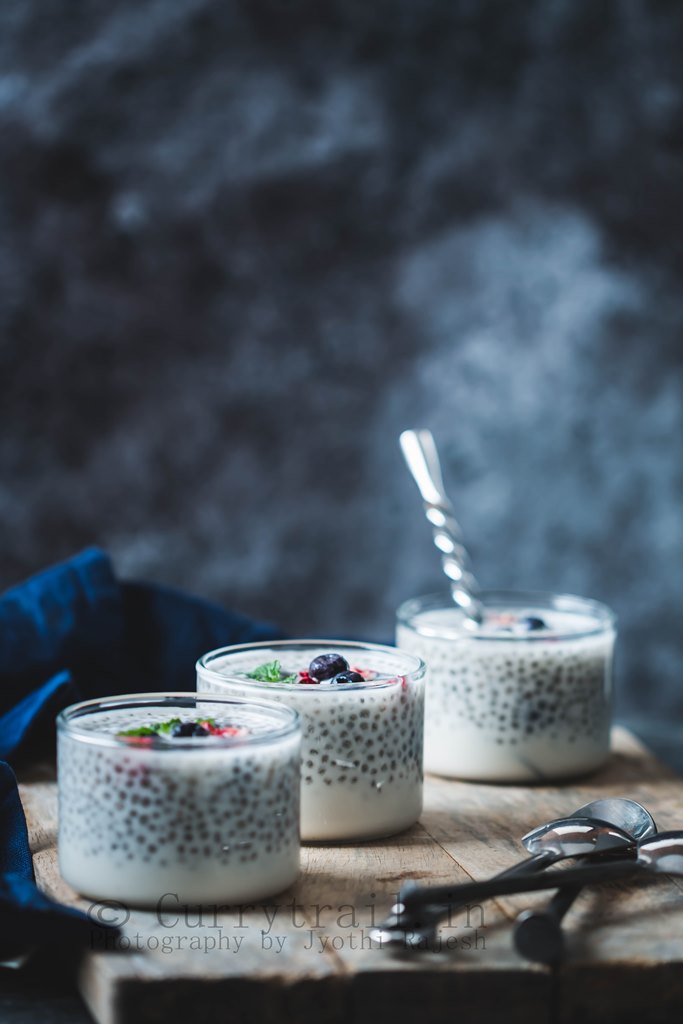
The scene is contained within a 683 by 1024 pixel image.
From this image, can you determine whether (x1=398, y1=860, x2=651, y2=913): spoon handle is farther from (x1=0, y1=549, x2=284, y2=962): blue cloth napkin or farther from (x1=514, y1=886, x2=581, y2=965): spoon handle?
(x1=0, y1=549, x2=284, y2=962): blue cloth napkin

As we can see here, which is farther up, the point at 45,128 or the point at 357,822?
the point at 45,128

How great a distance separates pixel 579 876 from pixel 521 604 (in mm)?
705

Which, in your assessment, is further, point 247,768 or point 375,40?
point 375,40

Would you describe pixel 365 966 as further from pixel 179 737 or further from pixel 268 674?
pixel 268 674

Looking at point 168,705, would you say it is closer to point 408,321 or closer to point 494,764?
point 494,764

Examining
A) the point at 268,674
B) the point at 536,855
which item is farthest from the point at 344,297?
the point at 536,855

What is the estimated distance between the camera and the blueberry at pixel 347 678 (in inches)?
54.1

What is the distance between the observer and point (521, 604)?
1830 millimetres

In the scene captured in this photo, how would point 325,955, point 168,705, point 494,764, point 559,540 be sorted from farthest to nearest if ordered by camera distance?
point 559,540, point 494,764, point 168,705, point 325,955

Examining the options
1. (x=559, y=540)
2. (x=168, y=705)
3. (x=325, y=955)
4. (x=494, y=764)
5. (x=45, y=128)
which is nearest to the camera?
(x=325, y=955)

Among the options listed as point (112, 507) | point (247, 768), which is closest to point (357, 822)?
point (247, 768)

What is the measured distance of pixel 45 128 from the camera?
8.47 feet

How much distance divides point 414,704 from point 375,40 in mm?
1680

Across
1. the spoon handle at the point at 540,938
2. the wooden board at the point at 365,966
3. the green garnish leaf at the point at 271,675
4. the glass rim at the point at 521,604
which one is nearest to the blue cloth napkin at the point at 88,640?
the glass rim at the point at 521,604
